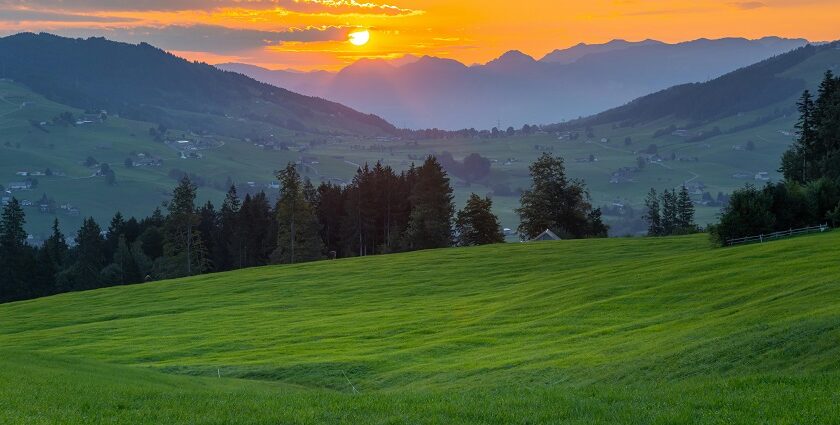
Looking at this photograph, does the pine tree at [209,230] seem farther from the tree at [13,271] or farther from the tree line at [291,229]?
the tree at [13,271]

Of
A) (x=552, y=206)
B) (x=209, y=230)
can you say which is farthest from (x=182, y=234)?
(x=552, y=206)

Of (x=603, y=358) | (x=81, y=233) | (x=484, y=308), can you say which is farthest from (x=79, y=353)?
(x=81, y=233)

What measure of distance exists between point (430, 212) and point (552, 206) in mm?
21604

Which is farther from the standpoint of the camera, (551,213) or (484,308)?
(551,213)

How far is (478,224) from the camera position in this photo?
116438mm

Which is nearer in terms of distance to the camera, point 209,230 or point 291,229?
point 291,229

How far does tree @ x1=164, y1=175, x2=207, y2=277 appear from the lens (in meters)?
109

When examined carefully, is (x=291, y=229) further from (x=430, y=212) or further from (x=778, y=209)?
(x=778, y=209)

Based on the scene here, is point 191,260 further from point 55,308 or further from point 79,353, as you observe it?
point 79,353

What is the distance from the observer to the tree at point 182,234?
10894cm

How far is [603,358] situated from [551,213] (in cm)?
9682

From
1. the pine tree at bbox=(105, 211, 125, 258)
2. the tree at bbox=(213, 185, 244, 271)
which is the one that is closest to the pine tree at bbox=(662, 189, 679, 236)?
the tree at bbox=(213, 185, 244, 271)

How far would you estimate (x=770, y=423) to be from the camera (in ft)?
52.5

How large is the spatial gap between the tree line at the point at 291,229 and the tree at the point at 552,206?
159mm
